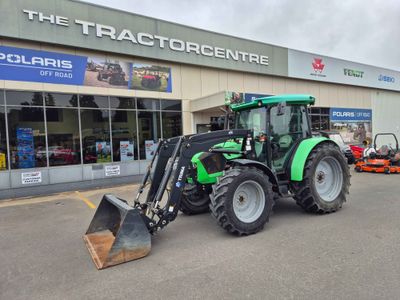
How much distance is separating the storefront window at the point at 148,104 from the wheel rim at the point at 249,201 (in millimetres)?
8438

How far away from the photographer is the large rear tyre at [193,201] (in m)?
6.12

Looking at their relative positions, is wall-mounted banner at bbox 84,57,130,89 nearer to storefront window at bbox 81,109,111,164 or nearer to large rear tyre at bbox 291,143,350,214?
storefront window at bbox 81,109,111,164

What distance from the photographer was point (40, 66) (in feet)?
32.8

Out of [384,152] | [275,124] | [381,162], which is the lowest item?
[381,162]

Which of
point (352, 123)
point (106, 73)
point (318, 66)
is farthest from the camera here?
point (352, 123)

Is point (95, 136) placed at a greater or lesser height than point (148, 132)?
lesser

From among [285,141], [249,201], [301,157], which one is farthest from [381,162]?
[249,201]

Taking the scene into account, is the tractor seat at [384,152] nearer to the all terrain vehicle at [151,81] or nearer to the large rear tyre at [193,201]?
the large rear tyre at [193,201]

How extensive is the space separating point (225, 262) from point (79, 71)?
9.49 metres

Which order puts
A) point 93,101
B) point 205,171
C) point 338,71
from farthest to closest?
point 338,71, point 93,101, point 205,171

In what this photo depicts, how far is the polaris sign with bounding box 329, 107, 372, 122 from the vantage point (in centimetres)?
2002

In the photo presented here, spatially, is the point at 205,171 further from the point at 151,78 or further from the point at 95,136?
the point at 151,78

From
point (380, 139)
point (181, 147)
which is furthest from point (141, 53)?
point (380, 139)

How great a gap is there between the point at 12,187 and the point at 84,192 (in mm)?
2291
